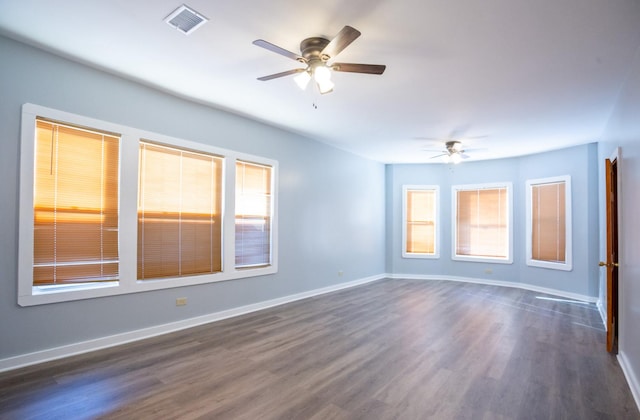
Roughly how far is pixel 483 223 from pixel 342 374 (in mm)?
5993

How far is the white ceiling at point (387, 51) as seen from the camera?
2.34 metres

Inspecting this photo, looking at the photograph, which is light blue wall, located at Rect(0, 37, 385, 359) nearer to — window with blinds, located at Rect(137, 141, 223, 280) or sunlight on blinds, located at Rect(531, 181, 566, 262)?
window with blinds, located at Rect(137, 141, 223, 280)

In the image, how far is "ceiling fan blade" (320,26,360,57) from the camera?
217 centimetres

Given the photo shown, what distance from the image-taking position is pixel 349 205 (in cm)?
684

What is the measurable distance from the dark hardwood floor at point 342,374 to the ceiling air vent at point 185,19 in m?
2.91

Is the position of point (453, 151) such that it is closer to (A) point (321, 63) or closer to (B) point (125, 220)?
(A) point (321, 63)

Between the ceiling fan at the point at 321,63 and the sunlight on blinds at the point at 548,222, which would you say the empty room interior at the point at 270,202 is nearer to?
the ceiling fan at the point at 321,63

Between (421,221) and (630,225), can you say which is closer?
(630,225)

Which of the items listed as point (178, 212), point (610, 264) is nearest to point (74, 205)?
point (178, 212)

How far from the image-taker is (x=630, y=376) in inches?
108

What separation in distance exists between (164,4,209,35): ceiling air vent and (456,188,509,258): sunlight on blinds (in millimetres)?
6948

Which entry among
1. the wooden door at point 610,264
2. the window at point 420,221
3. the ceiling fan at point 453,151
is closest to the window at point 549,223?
the ceiling fan at point 453,151

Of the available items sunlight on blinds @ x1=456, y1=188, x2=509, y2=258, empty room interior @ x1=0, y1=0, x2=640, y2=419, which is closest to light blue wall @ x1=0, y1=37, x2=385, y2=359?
empty room interior @ x1=0, y1=0, x2=640, y2=419

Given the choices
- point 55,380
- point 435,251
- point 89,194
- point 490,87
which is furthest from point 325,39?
point 435,251
